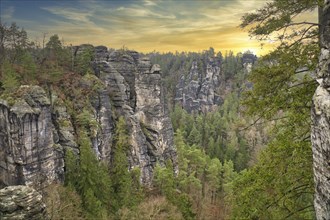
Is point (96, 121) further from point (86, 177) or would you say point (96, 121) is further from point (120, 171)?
point (86, 177)

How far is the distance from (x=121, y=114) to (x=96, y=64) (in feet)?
37.4

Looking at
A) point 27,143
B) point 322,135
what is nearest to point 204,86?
point 27,143

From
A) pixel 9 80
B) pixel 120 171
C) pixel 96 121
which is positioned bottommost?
pixel 120 171

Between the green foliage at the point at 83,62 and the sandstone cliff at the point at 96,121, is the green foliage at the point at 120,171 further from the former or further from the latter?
the green foliage at the point at 83,62

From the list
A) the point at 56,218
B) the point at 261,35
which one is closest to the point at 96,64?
the point at 56,218

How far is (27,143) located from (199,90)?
13089 centimetres

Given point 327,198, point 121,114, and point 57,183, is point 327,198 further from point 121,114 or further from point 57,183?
point 121,114

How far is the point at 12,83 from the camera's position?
43500mm

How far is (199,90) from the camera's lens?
548 ft

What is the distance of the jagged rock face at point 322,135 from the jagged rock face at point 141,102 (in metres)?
53.6

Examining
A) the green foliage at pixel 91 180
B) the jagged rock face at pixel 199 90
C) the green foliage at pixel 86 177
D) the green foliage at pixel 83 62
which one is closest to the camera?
the green foliage at pixel 91 180

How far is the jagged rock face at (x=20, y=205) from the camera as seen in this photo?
18625mm

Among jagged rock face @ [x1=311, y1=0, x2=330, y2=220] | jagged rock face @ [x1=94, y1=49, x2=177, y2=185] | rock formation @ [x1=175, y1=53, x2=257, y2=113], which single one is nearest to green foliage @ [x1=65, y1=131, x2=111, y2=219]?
jagged rock face @ [x1=94, y1=49, x2=177, y2=185]

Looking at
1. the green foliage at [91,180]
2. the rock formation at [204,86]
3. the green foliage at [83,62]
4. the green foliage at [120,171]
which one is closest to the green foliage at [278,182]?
the green foliage at [91,180]
